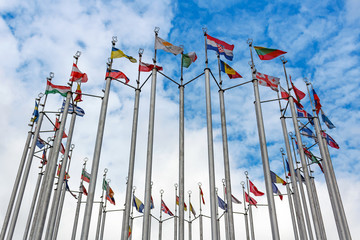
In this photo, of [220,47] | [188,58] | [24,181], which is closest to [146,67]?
[188,58]

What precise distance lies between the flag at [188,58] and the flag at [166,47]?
65 cm

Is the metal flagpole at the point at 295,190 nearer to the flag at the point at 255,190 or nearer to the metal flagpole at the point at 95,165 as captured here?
the flag at the point at 255,190

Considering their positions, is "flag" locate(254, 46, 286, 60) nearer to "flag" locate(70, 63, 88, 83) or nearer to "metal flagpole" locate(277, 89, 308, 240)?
"metal flagpole" locate(277, 89, 308, 240)

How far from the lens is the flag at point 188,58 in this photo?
65.0ft

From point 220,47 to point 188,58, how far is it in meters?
2.11

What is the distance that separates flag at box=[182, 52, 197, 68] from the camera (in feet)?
65.0

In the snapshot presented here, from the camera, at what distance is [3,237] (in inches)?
819

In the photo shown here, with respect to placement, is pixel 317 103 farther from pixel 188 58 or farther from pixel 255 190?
pixel 188 58

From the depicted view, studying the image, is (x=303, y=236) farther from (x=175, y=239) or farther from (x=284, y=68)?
(x=175, y=239)

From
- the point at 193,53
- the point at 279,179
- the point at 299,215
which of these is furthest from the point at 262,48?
the point at 279,179

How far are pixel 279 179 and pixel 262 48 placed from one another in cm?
1382

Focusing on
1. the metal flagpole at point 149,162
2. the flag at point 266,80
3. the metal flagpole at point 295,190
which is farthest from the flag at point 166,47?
the metal flagpole at point 295,190

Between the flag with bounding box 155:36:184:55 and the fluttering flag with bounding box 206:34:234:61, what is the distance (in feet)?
5.75

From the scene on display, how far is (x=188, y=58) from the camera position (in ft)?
65.3
